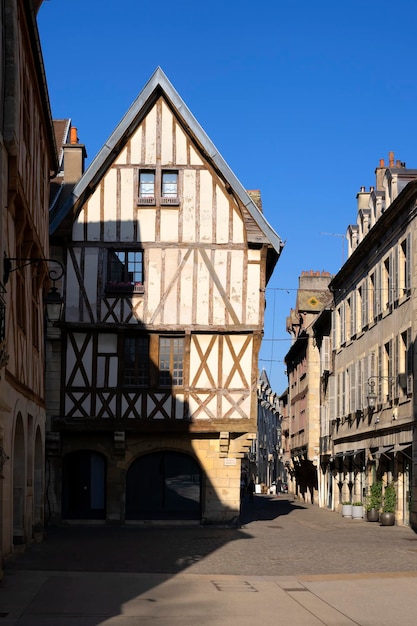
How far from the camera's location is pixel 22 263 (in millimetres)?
16516

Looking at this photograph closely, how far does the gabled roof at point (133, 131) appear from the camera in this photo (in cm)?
2500

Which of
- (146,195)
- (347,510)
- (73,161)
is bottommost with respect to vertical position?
(347,510)

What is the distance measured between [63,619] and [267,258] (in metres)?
17.2

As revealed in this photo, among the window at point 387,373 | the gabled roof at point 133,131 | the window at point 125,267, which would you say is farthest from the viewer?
the window at point 387,373

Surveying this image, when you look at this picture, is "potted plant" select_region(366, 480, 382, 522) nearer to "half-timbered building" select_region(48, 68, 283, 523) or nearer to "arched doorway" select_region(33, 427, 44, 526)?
"half-timbered building" select_region(48, 68, 283, 523)

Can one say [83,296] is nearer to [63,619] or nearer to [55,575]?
[55,575]

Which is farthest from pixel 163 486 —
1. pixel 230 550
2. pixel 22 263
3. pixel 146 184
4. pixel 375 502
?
pixel 22 263

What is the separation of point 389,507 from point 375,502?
5.84ft

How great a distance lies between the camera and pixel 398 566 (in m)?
15.3

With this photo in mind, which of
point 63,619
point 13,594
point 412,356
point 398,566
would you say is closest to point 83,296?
point 412,356

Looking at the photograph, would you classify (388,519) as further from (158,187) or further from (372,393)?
(158,187)

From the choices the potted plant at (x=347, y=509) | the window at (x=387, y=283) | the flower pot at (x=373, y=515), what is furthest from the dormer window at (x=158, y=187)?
the potted plant at (x=347, y=509)

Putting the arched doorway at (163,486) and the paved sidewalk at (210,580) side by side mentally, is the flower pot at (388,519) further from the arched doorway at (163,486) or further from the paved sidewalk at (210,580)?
the arched doorway at (163,486)

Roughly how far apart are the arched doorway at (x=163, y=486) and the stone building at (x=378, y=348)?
17.7ft
